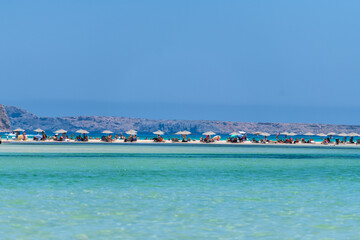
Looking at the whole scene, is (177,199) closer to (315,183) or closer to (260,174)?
(315,183)

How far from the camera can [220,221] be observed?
18.9 metres

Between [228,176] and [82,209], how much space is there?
16824 mm

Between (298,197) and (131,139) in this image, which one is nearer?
(298,197)

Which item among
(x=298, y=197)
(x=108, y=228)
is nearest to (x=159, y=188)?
(x=298, y=197)

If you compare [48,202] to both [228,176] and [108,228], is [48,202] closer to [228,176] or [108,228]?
[108,228]

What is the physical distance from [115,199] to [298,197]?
748cm

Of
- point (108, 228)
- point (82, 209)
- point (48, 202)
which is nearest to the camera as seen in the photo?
point (108, 228)

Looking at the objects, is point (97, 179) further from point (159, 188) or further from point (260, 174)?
point (260, 174)

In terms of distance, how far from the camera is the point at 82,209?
2114cm

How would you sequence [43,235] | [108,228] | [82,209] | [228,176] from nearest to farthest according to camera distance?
[43,235]
[108,228]
[82,209]
[228,176]

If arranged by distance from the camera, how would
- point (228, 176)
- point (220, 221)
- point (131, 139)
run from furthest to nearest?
point (131, 139) < point (228, 176) < point (220, 221)

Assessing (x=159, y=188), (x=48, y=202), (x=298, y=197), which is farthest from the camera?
(x=159, y=188)

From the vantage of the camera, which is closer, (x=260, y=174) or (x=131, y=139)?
(x=260, y=174)

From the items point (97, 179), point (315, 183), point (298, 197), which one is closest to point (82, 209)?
point (298, 197)
